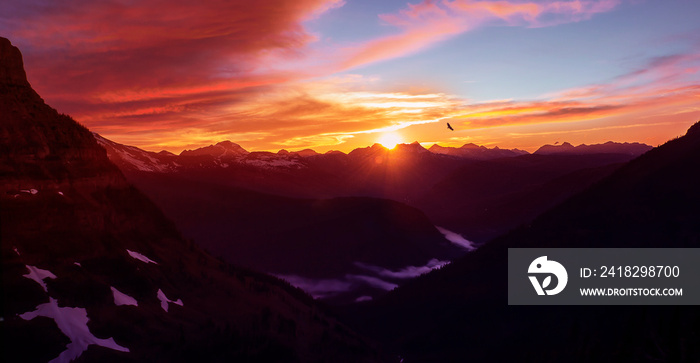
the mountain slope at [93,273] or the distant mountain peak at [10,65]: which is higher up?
the distant mountain peak at [10,65]

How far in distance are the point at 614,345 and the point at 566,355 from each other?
16755 mm

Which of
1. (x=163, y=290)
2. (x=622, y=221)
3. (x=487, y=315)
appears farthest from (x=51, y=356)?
(x=622, y=221)

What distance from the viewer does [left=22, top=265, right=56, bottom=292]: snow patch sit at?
3853 inches

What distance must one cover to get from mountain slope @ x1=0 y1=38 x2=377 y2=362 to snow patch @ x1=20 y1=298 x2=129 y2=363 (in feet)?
0.70

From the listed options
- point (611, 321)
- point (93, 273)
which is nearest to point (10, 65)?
point (93, 273)

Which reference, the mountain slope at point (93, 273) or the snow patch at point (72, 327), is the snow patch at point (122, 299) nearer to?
the mountain slope at point (93, 273)

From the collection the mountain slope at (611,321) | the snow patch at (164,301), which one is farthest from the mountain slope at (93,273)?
the mountain slope at (611,321)

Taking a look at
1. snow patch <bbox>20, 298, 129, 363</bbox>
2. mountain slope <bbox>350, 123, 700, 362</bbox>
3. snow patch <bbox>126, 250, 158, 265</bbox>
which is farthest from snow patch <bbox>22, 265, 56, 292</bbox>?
mountain slope <bbox>350, 123, 700, 362</bbox>

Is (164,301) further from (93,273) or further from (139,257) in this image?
(93,273)

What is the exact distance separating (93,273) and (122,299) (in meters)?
8.41

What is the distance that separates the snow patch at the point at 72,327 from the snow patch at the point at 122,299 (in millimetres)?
9361

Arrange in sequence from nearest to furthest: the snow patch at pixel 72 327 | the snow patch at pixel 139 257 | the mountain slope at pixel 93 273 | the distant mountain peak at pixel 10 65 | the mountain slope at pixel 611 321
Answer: the snow patch at pixel 72 327
the mountain slope at pixel 93 273
the mountain slope at pixel 611 321
the distant mountain peak at pixel 10 65
the snow patch at pixel 139 257

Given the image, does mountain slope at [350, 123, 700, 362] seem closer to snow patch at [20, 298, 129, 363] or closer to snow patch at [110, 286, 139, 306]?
snow patch at [20, 298, 129, 363]

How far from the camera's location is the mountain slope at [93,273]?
94750 millimetres
